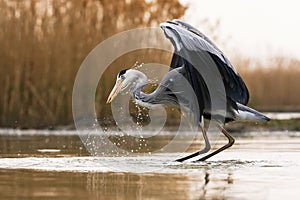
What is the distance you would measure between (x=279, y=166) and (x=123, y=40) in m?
9.45

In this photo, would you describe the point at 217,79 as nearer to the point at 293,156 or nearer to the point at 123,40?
the point at 293,156

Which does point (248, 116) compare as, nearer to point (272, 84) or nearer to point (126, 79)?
point (126, 79)

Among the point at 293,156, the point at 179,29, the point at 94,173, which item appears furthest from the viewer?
the point at 293,156

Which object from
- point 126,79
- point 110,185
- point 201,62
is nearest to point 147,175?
point 110,185

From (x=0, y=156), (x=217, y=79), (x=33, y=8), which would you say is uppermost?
(x=33, y=8)

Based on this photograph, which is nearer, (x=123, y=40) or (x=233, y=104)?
(x=233, y=104)

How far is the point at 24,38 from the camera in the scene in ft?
62.1

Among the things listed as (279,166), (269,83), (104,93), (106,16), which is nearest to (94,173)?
(279,166)

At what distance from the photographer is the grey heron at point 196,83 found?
36.1 ft

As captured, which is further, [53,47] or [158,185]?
[53,47]

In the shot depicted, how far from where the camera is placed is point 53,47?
1906 cm

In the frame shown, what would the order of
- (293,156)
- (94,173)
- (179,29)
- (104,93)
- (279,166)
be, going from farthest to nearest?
(104,93), (293,156), (179,29), (279,166), (94,173)

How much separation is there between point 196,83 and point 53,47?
804 centimetres

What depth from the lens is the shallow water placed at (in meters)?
7.48
